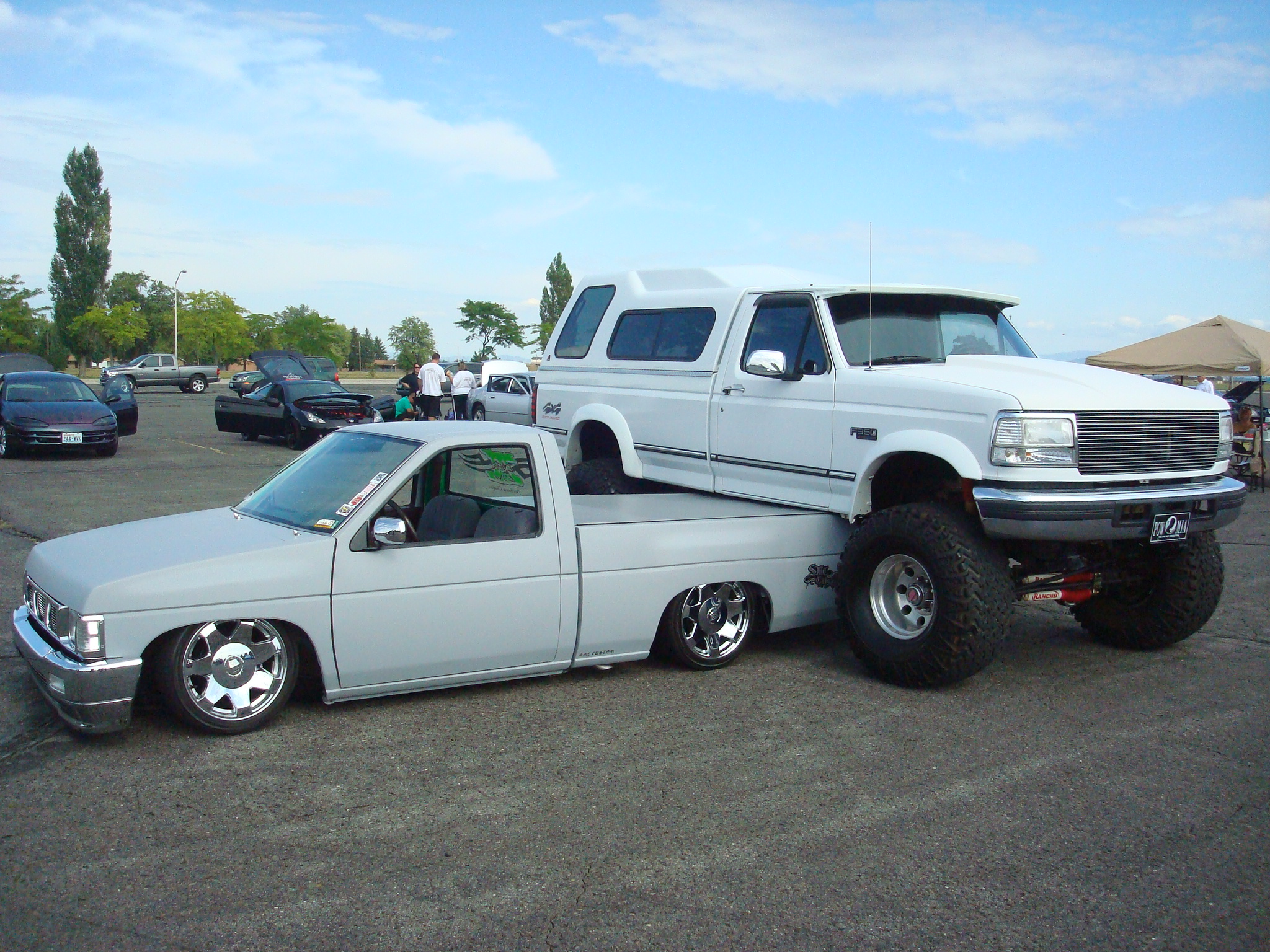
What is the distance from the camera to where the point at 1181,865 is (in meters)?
3.79

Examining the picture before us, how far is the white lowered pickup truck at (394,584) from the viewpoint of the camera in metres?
4.67

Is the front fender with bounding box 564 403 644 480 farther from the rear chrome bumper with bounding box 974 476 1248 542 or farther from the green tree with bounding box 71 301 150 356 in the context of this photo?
the green tree with bounding box 71 301 150 356

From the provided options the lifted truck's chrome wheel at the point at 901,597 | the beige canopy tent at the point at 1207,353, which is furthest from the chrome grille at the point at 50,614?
the beige canopy tent at the point at 1207,353

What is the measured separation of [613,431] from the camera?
8492 millimetres

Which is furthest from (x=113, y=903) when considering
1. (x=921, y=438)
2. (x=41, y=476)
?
(x=41, y=476)

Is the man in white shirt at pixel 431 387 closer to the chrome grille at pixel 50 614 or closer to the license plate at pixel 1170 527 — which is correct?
the chrome grille at pixel 50 614

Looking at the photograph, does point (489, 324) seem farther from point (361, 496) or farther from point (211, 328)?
point (361, 496)

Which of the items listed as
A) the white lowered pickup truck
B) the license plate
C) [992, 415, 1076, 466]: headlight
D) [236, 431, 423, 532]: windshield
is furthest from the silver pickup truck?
the license plate

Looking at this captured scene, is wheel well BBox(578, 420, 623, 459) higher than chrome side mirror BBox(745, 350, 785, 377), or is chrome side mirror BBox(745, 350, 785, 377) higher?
chrome side mirror BBox(745, 350, 785, 377)

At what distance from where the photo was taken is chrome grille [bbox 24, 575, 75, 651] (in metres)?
4.64

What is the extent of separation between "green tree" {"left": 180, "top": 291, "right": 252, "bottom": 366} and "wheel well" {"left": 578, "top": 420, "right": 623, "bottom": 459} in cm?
8734

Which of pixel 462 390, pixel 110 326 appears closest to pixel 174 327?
pixel 110 326

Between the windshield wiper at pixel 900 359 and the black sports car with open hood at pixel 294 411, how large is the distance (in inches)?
604

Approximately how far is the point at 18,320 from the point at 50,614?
102586 mm
